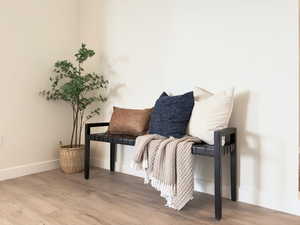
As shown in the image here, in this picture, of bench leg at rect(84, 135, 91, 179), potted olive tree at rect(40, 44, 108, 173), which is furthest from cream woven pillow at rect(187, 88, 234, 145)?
potted olive tree at rect(40, 44, 108, 173)

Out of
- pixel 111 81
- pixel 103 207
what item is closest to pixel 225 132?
pixel 103 207

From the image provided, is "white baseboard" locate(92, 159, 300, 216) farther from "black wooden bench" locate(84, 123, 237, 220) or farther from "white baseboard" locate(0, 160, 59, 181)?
"white baseboard" locate(0, 160, 59, 181)

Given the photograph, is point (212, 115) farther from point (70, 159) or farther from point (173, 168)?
point (70, 159)

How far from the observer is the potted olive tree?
2961 millimetres

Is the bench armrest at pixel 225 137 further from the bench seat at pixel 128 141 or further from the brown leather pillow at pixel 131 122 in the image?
the brown leather pillow at pixel 131 122

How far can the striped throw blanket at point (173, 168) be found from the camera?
1948 millimetres

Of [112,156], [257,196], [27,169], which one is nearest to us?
[257,196]

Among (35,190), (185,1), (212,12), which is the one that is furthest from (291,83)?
(35,190)

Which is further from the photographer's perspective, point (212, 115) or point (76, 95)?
point (76, 95)

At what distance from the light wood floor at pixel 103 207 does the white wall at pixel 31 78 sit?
413 mm

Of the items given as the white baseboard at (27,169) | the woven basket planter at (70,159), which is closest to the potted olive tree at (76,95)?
the woven basket planter at (70,159)

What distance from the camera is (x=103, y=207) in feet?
6.75

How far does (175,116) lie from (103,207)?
91 cm

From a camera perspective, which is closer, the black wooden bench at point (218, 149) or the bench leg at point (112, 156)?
the black wooden bench at point (218, 149)
